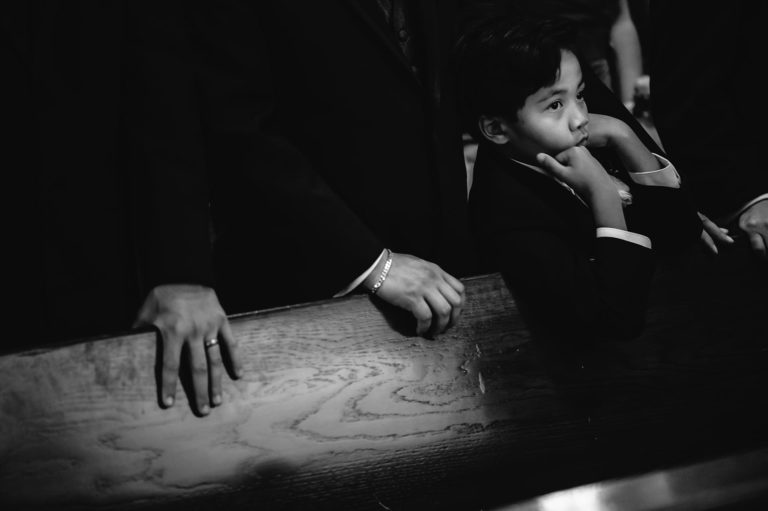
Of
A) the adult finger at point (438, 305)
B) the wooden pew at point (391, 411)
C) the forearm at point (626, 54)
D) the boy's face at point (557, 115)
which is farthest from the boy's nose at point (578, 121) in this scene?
the forearm at point (626, 54)

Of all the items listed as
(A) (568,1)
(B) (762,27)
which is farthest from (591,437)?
(A) (568,1)

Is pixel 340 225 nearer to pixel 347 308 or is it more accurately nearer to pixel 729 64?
pixel 347 308

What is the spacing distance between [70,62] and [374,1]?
1.99ft

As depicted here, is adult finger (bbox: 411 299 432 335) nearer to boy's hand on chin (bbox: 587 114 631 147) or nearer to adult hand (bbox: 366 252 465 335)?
adult hand (bbox: 366 252 465 335)

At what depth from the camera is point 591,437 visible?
4.60 ft

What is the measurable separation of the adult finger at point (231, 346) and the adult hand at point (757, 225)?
3.79ft

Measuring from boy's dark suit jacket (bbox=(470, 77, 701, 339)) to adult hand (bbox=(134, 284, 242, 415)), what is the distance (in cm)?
56

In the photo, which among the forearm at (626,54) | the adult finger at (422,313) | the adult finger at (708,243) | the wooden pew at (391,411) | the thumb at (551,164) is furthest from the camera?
the forearm at (626,54)

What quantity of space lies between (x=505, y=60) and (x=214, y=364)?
0.84 m

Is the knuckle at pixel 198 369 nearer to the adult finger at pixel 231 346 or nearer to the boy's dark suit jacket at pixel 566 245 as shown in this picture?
the adult finger at pixel 231 346

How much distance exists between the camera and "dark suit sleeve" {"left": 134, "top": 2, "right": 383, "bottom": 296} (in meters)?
1.29

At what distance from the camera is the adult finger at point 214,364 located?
1.18 m

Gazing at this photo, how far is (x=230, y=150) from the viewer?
1341 mm

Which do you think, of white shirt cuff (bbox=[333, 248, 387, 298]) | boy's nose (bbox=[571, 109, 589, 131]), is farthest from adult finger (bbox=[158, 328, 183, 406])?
boy's nose (bbox=[571, 109, 589, 131])
